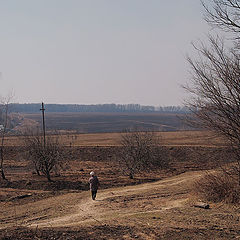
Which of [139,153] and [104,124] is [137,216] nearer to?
[139,153]

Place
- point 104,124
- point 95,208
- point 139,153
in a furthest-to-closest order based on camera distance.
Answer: point 104,124 < point 139,153 < point 95,208

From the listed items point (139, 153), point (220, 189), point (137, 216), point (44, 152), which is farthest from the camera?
point (139, 153)

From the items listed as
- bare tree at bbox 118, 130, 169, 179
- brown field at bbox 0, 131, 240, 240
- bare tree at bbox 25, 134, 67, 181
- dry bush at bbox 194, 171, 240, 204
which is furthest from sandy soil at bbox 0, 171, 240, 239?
bare tree at bbox 118, 130, 169, 179

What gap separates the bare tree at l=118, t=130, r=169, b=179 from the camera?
27031mm

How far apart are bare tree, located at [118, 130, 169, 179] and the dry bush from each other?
556 inches

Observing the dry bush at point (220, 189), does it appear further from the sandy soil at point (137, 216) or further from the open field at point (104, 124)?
the open field at point (104, 124)

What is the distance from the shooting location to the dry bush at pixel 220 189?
11203mm

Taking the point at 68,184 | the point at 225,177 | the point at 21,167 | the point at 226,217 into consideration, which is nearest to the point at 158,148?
the point at 68,184

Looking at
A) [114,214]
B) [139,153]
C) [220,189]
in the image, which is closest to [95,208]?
[114,214]

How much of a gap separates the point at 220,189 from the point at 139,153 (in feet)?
53.5

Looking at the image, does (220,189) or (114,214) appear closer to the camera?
(114,214)

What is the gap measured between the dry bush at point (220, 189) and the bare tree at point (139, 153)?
1411 cm

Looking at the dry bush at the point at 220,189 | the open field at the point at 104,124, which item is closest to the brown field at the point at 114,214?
the dry bush at the point at 220,189

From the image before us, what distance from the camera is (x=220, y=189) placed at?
11781 mm
